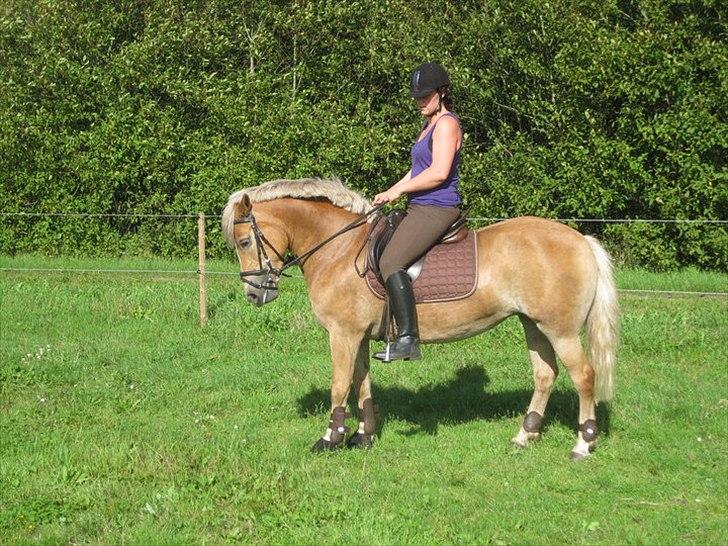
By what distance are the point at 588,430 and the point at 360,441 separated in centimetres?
179

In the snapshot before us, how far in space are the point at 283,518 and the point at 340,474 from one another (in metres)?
0.95

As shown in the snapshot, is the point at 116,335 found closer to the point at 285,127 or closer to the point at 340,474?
the point at 340,474

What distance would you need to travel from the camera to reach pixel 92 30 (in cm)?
1869

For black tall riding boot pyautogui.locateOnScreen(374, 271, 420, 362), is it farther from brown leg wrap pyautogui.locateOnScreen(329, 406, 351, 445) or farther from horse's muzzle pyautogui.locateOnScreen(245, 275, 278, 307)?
horse's muzzle pyautogui.locateOnScreen(245, 275, 278, 307)

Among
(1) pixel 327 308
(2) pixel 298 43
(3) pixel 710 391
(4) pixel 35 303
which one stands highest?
(2) pixel 298 43

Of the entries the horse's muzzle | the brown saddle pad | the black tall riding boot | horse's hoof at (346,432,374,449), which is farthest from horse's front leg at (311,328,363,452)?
the horse's muzzle

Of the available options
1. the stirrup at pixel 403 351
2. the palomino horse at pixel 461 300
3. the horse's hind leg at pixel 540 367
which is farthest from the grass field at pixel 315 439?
the stirrup at pixel 403 351

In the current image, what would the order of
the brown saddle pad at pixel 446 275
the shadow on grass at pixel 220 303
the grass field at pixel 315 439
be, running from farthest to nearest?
the shadow on grass at pixel 220 303, the brown saddle pad at pixel 446 275, the grass field at pixel 315 439

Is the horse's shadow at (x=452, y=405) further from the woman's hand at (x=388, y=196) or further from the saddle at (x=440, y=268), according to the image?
the woman's hand at (x=388, y=196)

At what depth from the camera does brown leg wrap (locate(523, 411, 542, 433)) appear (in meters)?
7.05

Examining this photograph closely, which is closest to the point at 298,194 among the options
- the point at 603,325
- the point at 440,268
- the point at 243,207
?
the point at 243,207

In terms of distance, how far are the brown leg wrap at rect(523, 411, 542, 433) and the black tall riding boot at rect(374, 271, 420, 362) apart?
114cm

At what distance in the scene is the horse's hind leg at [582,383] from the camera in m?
6.74

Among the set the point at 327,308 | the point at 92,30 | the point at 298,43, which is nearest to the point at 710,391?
the point at 327,308
